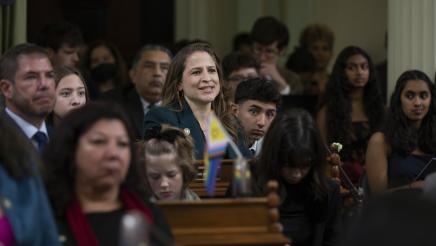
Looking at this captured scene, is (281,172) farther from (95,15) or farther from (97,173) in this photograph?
(95,15)

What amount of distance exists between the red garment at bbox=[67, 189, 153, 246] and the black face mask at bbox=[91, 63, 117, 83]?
6116 millimetres

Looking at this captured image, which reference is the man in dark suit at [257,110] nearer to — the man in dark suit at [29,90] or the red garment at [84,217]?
the man in dark suit at [29,90]

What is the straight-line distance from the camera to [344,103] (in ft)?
37.1

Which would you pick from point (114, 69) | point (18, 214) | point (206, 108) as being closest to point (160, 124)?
point (206, 108)

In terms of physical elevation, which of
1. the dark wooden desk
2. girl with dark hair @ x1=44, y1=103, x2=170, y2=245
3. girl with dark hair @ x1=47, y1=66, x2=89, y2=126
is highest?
girl with dark hair @ x1=47, y1=66, x2=89, y2=126

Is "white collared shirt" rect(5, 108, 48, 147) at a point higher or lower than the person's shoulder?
higher

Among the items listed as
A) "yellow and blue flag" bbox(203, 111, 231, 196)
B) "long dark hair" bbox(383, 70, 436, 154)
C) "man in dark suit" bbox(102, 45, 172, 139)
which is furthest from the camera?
"man in dark suit" bbox(102, 45, 172, 139)

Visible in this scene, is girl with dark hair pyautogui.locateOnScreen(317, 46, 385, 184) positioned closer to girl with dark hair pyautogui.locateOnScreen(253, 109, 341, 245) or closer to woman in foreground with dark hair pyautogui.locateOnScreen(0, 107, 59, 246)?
girl with dark hair pyautogui.locateOnScreen(253, 109, 341, 245)

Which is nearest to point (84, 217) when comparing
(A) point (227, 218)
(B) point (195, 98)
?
(A) point (227, 218)

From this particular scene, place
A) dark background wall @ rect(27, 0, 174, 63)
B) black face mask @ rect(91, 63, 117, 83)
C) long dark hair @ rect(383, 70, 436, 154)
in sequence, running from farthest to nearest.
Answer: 1. dark background wall @ rect(27, 0, 174, 63)
2. black face mask @ rect(91, 63, 117, 83)
3. long dark hair @ rect(383, 70, 436, 154)

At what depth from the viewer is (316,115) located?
38.5 feet

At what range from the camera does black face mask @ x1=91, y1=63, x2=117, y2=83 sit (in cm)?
1234

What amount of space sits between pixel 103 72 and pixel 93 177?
6.29 metres

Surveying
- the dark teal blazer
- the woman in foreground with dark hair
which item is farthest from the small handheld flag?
the dark teal blazer
